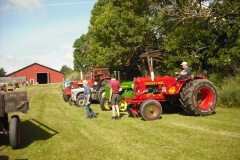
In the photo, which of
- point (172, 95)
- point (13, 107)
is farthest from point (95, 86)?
point (13, 107)

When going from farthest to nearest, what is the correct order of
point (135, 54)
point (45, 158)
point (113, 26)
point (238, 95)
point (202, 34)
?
point (135, 54)
point (113, 26)
point (202, 34)
point (238, 95)
point (45, 158)

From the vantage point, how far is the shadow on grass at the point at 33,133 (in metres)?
7.26

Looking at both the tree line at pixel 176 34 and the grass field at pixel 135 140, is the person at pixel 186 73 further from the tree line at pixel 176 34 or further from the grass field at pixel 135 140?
the tree line at pixel 176 34

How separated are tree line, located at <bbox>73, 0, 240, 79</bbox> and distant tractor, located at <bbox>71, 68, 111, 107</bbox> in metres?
4.33

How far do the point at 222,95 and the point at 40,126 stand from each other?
786 centimetres

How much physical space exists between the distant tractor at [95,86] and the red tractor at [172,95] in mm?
4817

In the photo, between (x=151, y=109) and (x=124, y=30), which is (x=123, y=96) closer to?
(x=151, y=109)

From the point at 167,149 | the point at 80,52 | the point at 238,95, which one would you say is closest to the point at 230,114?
the point at 238,95

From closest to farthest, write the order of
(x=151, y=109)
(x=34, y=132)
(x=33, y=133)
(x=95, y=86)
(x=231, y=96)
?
1. (x=33, y=133)
2. (x=34, y=132)
3. (x=151, y=109)
4. (x=231, y=96)
5. (x=95, y=86)

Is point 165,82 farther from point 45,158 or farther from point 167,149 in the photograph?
point 45,158

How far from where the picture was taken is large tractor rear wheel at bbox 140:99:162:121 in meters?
9.16

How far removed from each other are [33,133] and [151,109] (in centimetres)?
403

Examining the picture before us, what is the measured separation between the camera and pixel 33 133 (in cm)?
814

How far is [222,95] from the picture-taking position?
38.7 feet
